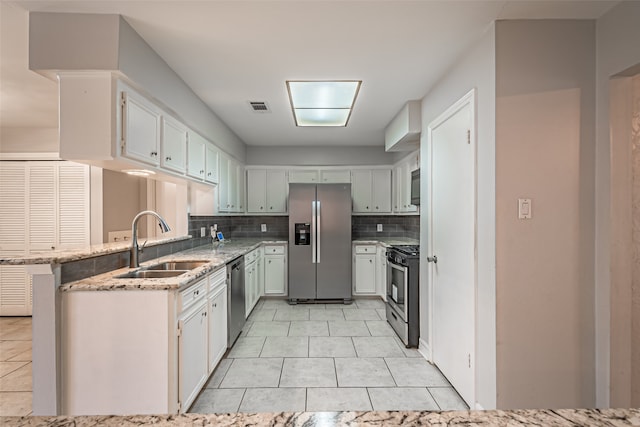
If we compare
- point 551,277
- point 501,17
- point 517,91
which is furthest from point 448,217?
point 501,17

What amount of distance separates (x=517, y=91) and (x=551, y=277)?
45.0 inches

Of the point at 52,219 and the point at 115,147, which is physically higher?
the point at 115,147

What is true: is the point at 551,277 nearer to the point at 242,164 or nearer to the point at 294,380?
the point at 294,380

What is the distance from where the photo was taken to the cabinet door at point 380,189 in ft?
18.4

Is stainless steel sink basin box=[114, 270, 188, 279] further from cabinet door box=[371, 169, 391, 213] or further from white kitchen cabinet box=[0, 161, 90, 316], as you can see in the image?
cabinet door box=[371, 169, 391, 213]

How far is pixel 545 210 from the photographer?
1.94m

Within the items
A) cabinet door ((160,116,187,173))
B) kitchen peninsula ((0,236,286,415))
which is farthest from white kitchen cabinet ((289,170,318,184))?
kitchen peninsula ((0,236,286,415))

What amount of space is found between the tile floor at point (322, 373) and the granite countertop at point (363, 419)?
1818mm

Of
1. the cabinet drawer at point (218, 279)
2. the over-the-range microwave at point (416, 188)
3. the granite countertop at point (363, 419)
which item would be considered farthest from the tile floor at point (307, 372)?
the granite countertop at point (363, 419)

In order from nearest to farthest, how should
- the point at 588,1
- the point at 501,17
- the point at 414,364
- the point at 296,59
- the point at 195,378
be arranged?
the point at 588,1 < the point at 501,17 < the point at 195,378 < the point at 296,59 < the point at 414,364

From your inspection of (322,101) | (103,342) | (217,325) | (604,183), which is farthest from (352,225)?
(103,342)

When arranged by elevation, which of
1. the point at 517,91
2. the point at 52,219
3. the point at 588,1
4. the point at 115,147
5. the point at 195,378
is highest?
the point at 588,1

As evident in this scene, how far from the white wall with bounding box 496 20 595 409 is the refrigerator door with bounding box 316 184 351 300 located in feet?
10.3

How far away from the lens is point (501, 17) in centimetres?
193
